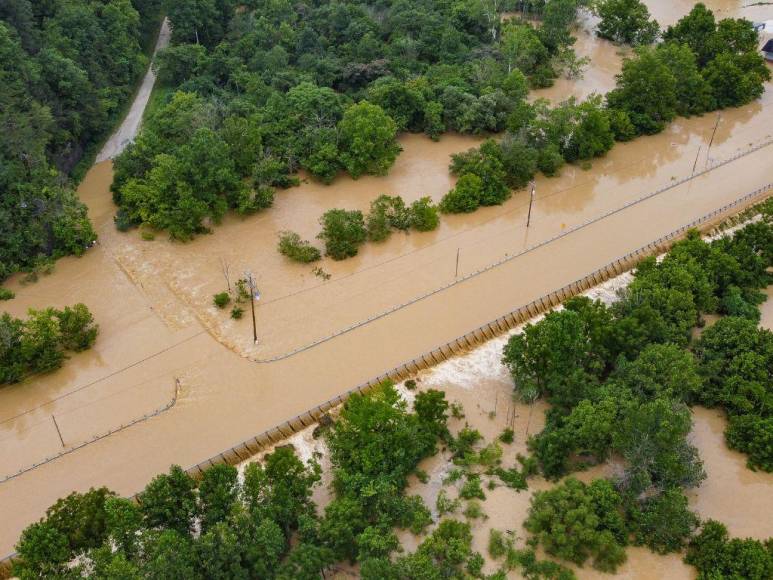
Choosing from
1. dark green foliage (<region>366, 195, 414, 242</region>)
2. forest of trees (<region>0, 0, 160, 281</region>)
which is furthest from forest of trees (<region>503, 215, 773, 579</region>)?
forest of trees (<region>0, 0, 160, 281</region>)

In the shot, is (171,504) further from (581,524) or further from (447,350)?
(447,350)

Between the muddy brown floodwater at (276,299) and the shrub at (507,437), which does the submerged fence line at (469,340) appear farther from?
the shrub at (507,437)

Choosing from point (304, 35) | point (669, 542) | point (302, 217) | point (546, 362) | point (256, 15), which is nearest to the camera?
point (669, 542)

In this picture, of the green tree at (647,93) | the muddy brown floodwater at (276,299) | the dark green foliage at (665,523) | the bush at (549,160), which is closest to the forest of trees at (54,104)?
the muddy brown floodwater at (276,299)

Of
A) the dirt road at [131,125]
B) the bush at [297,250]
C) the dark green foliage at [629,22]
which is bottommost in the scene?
the dirt road at [131,125]

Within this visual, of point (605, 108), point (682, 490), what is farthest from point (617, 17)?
point (682, 490)

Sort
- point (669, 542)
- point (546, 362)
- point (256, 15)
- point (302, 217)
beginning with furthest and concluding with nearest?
1. point (256, 15)
2. point (302, 217)
3. point (546, 362)
4. point (669, 542)

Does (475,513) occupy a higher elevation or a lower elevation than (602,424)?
lower

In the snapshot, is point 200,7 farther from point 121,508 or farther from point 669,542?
point 669,542
